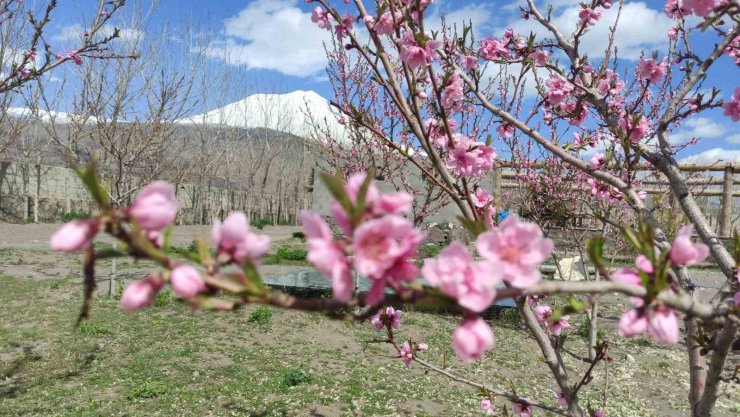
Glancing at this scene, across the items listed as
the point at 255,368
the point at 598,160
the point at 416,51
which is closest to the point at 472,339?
the point at 416,51

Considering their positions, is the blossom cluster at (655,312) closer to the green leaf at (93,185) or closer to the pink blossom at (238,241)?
the pink blossom at (238,241)

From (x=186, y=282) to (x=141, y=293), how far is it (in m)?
0.06

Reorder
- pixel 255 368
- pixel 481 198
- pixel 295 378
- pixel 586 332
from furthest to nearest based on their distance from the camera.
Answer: pixel 586 332
pixel 255 368
pixel 295 378
pixel 481 198

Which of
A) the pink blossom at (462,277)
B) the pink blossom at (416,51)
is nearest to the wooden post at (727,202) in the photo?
the pink blossom at (416,51)

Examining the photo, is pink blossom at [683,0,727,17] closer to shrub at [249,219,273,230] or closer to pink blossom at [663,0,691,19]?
pink blossom at [663,0,691,19]

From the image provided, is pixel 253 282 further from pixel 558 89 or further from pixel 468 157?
pixel 558 89

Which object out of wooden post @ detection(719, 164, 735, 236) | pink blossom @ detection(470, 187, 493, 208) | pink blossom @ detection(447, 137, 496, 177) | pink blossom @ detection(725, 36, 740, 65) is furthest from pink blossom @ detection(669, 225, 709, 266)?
wooden post @ detection(719, 164, 735, 236)

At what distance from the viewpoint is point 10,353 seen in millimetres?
5348

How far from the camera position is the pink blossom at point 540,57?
2676mm

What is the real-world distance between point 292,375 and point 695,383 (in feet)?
11.6

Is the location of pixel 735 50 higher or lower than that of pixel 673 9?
lower

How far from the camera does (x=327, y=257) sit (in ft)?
2.00

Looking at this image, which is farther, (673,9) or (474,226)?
(673,9)

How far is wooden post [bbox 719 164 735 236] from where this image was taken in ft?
45.2
